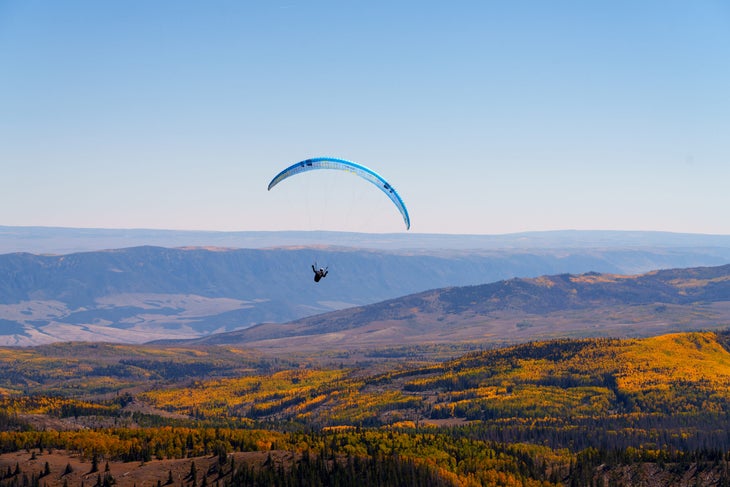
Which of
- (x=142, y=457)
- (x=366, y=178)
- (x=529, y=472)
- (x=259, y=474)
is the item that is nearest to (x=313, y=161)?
(x=366, y=178)

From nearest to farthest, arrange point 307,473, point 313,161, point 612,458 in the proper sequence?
point 313,161 → point 307,473 → point 612,458

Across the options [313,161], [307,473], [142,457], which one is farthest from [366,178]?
[142,457]

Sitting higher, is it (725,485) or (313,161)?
(313,161)

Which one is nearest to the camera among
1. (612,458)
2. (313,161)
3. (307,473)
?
(313,161)

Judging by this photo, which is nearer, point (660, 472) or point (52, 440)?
point (660, 472)

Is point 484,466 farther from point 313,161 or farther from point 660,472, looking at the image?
point 313,161

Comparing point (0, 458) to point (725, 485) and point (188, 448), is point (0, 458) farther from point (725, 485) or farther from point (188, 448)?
point (725, 485)
